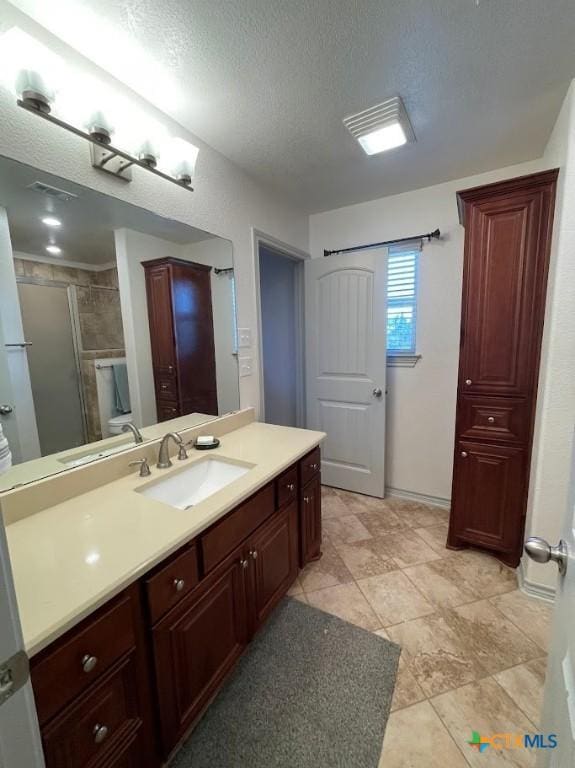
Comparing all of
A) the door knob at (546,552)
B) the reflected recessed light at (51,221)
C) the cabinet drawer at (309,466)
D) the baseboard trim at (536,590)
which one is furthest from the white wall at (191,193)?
the baseboard trim at (536,590)

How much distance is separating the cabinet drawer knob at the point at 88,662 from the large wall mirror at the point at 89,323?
24.3 inches

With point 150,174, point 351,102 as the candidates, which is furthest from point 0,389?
point 351,102

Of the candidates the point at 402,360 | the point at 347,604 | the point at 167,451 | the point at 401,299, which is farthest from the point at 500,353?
the point at 167,451

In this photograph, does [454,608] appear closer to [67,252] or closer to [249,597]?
[249,597]

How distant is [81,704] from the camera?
748 mm

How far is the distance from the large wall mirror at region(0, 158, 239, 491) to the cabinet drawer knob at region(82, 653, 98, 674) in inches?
24.3

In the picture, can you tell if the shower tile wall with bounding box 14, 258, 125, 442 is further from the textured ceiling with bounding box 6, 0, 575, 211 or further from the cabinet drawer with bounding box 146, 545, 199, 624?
the textured ceiling with bounding box 6, 0, 575, 211

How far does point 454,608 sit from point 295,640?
83 centimetres

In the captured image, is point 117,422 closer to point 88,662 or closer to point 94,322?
point 94,322

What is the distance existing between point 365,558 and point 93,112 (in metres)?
2.54

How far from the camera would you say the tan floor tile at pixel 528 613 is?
1.49 m

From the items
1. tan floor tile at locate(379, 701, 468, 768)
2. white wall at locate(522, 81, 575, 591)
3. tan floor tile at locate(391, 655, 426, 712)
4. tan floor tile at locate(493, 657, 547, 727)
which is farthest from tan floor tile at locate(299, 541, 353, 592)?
white wall at locate(522, 81, 575, 591)

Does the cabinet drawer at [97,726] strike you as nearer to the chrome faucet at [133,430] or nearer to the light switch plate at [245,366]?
the chrome faucet at [133,430]

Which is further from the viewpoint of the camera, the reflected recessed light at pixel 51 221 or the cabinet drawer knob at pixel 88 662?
the reflected recessed light at pixel 51 221
